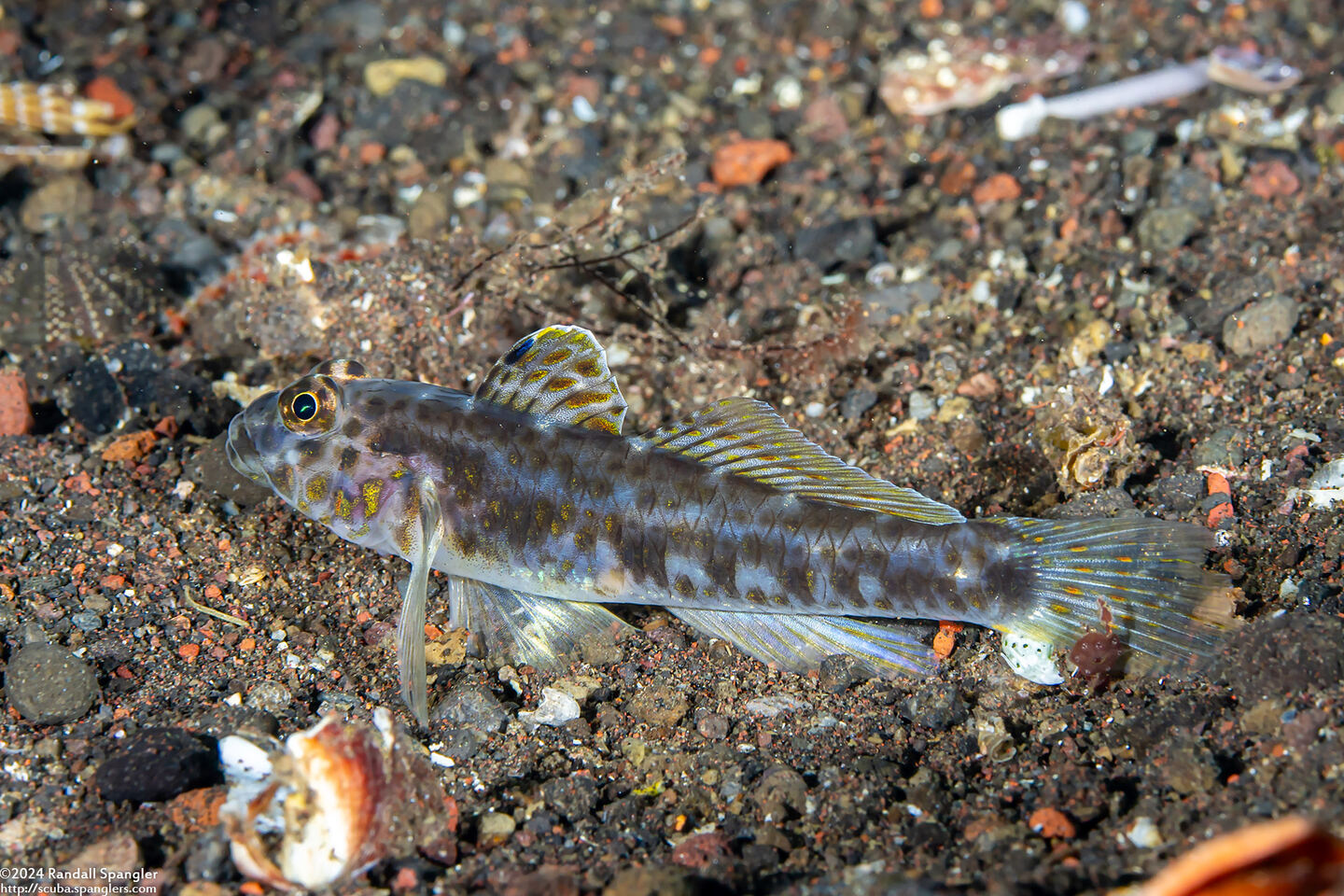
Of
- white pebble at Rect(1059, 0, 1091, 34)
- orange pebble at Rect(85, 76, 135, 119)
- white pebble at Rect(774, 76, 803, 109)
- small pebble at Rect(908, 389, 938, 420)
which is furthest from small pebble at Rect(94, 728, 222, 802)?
white pebble at Rect(1059, 0, 1091, 34)

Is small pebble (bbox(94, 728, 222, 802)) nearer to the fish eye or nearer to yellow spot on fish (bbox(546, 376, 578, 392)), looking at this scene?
the fish eye

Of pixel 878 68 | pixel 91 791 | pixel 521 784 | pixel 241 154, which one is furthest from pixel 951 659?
pixel 241 154

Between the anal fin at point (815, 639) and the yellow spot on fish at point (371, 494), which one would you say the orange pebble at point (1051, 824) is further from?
the yellow spot on fish at point (371, 494)

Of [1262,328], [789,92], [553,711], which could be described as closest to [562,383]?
[553,711]

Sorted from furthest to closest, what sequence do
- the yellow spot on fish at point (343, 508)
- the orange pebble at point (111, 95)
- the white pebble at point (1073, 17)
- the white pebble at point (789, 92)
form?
the white pebble at point (1073, 17)
the white pebble at point (789, 92)
the orange pebble at point (111, 95)
the yellow spot on fish at point (343, 508)

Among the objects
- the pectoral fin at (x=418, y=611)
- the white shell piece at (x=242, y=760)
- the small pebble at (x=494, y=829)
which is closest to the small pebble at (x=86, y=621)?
the white shell piece at (x=242, y=760)

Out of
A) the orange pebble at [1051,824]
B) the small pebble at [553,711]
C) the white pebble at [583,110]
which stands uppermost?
the white pebble at [583,110]

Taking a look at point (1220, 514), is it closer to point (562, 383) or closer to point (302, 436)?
point (562, 383)
